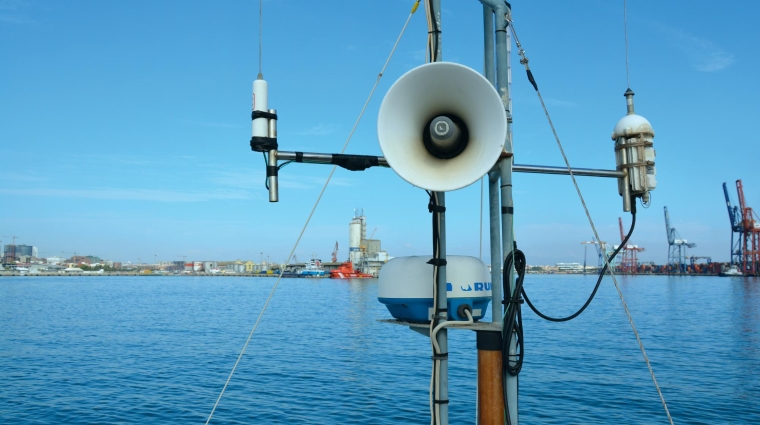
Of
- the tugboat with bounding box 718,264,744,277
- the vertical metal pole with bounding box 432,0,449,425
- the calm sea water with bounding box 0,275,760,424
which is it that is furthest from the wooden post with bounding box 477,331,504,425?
the tugboat with bounding box 718,264,744,277

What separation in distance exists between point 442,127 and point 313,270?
168 m

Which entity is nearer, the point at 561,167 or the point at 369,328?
the point at 561,167

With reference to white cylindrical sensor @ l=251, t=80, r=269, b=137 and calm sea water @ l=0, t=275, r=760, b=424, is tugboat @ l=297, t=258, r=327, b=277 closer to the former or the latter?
calm sea water @ l=0, t=275, r=760, b=424

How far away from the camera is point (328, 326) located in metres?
37.3

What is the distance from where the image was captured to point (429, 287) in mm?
4074

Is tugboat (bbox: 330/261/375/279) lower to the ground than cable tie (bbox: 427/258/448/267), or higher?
lower

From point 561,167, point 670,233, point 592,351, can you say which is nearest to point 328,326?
point 592,351

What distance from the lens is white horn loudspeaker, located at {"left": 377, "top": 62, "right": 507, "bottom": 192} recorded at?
340 centimetres

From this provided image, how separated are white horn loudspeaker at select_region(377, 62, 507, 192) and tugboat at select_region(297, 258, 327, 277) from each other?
163 metres

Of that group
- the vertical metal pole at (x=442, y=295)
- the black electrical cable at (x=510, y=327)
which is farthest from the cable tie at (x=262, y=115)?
the black electrical cable at (x=510, y=327)

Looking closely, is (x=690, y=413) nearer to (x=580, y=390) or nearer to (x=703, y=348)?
(x=580, y=390)

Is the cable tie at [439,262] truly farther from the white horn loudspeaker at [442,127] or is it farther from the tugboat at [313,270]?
the tugboat at [313,270]

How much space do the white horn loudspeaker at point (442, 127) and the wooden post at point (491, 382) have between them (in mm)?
1087

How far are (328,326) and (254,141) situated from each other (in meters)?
34.5
